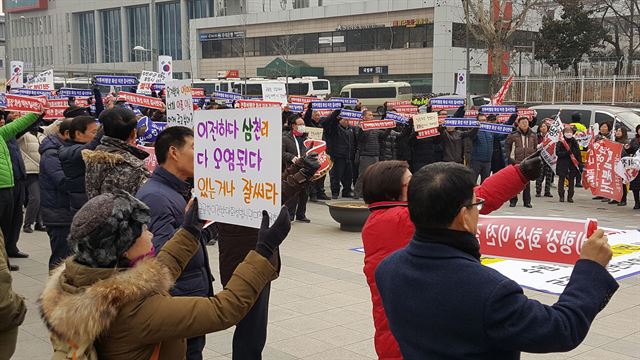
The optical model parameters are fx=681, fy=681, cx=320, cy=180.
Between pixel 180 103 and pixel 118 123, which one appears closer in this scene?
pixel 118 123

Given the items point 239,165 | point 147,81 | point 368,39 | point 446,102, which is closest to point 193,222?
point 239,165

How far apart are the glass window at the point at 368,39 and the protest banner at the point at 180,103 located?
2007 inches

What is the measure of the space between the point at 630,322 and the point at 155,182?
185 inches

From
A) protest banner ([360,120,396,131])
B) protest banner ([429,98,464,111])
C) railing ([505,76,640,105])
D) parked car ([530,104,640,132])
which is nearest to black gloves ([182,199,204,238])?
protest banner ([360,120,396,131])

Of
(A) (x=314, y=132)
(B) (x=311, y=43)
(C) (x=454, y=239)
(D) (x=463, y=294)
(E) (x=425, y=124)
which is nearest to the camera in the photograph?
(D) (x=463, y=294)

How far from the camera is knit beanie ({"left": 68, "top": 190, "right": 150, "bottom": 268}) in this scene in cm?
230

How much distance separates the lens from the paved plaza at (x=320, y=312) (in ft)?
17.9

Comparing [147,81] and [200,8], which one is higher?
[200,8]

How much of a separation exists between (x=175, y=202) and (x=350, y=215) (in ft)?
24.2

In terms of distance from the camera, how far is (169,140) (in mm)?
3846

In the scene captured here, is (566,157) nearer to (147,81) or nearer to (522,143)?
(522,143)

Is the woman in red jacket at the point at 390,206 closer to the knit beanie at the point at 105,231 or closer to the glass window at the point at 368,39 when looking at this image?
the knit beanie at the point at 105,231

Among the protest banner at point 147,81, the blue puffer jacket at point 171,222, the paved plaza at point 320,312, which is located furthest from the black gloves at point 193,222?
the protest banner at point 147,81

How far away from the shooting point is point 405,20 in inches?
2130
